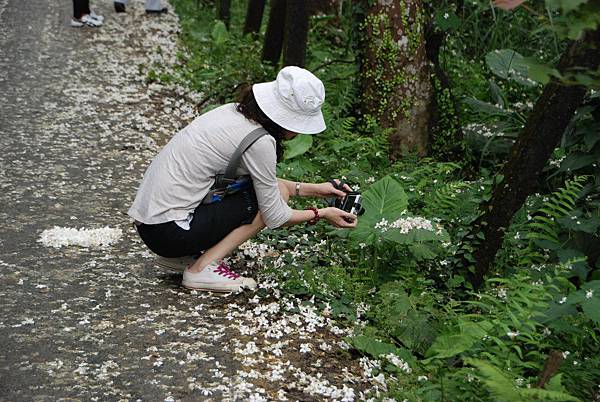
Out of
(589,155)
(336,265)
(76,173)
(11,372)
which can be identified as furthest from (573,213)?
(76,173)

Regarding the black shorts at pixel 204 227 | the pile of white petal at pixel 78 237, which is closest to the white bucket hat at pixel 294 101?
the black shorts at pixel 204 227

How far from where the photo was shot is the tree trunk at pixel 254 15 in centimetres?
972

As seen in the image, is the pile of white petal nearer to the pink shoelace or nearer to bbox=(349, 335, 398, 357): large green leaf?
the pink shoelace

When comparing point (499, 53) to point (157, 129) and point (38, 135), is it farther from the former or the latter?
point (38, 135)

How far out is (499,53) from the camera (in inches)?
269

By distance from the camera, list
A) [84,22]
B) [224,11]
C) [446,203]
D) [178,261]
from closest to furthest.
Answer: [178,261]
[446,203]
[84,22]
[224,11]

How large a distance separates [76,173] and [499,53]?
3.86 m

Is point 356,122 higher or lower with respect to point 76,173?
higher

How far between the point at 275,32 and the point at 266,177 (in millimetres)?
4682

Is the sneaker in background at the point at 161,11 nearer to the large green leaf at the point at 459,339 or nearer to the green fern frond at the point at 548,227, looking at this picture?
the green fern frond at the point at 548,227

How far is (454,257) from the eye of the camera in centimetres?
410

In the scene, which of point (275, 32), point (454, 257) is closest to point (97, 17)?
point (275, 32)

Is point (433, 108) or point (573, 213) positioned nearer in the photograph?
point (573, 213)

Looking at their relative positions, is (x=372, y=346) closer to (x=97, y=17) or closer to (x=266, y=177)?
(x=266, y=177)
